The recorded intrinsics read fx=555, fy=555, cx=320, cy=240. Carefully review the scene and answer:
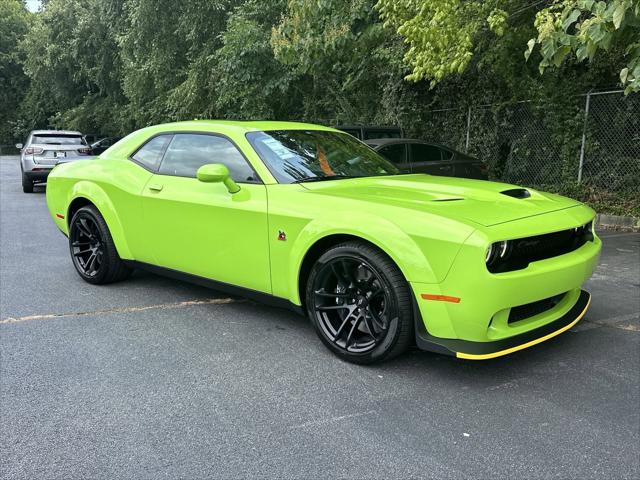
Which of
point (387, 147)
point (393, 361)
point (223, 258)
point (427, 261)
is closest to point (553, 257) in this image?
point (427, 261)

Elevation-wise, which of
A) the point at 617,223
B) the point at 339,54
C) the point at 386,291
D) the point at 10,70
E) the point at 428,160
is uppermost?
the point at 10,70

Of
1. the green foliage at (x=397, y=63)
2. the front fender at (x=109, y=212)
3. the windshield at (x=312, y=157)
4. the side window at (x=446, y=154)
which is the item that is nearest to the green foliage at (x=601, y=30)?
the green foliage at (x=397, y=63)

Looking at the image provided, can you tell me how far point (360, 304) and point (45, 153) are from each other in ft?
44.0

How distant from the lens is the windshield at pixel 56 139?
1467cm

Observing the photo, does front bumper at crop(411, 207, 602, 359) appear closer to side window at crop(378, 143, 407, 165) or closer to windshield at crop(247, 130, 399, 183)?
windshield at crop(247, 130, 399, 183)

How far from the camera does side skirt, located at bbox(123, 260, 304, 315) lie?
3.87 metres

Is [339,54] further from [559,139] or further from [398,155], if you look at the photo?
[559,139]

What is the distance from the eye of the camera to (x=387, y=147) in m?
8.82

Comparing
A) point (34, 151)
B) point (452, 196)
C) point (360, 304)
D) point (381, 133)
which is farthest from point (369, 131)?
point (34, 151)

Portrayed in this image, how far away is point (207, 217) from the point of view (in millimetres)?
4152

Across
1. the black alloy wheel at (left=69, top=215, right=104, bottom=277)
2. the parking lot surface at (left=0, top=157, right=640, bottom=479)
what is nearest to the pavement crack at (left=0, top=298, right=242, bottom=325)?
the parking lot surface at (left=0, top=157, right=640, bottom=479)

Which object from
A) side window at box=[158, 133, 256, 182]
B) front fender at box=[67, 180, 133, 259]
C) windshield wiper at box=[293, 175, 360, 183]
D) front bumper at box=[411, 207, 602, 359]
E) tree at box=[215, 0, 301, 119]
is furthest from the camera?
tree at box=[215, 0, 301, 119]

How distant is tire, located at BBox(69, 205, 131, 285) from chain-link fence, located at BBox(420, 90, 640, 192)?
8.66m

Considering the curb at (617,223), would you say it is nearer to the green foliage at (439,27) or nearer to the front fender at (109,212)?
the green foliage at (439,27)
